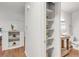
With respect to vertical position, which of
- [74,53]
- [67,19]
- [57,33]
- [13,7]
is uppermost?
[13,7]

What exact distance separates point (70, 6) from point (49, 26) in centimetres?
27

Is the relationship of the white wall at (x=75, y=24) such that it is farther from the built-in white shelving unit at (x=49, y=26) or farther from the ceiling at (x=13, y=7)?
the ceiling at (x=13, y=7)

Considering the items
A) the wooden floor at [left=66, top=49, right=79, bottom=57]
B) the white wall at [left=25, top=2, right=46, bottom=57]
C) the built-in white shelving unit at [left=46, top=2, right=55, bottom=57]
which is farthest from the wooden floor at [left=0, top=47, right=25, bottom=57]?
the wooden floor at [left=66, top=49, right=79, bottom=57]

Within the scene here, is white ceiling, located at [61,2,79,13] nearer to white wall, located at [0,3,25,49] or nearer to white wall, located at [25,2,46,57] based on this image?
white wall, located at [25,2,46,57]

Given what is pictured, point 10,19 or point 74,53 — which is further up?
point 10,19

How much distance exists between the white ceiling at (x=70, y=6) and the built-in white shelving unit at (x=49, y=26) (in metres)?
0.10

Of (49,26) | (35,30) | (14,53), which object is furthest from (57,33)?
(14,53)

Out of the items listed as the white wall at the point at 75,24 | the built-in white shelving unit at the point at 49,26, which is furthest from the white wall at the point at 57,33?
the white wall at the point at 75,24

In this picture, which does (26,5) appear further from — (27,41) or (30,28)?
(27,41)

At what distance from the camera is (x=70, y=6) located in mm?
929

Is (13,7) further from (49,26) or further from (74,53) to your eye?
(74,53)

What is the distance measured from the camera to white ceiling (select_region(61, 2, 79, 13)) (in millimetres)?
919

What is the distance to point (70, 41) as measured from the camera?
949 mm

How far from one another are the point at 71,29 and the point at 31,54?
1.46 ft
